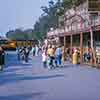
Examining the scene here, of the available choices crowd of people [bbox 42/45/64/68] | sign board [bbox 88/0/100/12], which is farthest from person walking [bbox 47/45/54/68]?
sign board [bbox 88/0/100/12]

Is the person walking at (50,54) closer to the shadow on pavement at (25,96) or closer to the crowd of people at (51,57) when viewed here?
the crowd of people at (51,57)

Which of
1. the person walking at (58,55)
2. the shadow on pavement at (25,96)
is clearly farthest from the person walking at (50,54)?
the shadow on pavement at (25,96)

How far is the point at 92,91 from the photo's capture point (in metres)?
17.4

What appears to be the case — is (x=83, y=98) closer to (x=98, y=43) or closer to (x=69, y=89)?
(x=69, y=89)

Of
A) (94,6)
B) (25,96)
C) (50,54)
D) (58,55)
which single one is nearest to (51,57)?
(50,54)

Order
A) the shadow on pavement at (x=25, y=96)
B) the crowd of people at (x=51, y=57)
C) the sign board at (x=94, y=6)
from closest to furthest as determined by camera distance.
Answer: the shadow on pavement at (x=25, y=96) < the crowd of people at (x=51, y=57) < the sign board at (x=94, y=6)

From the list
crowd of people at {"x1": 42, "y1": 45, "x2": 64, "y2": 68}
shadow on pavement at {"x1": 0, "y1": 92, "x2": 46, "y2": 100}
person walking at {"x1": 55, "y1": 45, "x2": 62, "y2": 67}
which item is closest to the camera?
shadow on pavement at {"x1": 0, "y1": 92, "x2": 46, "y2": 100}

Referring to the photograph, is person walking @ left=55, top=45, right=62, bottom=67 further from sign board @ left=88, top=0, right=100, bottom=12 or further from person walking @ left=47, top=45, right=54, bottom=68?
sign board @ left=88, top=0, right=100, bottom=12

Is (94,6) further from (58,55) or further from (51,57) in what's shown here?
(51,57)

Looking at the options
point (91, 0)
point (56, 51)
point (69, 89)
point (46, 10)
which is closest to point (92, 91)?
point (69, 89)

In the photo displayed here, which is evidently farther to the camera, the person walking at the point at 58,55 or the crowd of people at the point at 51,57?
the person walking at the point at 58,55

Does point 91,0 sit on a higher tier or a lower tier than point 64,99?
higher

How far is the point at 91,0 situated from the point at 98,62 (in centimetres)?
1236

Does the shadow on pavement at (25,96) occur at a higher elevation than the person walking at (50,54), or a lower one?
lower
